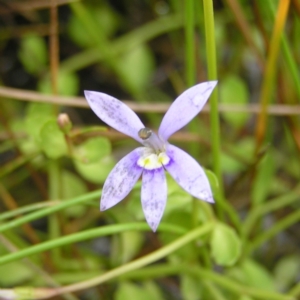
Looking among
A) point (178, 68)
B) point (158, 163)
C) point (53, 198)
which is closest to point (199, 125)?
point (178, 68)

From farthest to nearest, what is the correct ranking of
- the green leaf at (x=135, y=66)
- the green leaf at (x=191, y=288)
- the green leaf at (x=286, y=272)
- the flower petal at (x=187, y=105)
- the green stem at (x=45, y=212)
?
the green leaf at (x=135, y=66) < the green leaf at (x=286, y=272) < the green leaf at (x=191, y=288) < the green stem at (x=45, y=212) < the flower petal at (x=187, y=105)

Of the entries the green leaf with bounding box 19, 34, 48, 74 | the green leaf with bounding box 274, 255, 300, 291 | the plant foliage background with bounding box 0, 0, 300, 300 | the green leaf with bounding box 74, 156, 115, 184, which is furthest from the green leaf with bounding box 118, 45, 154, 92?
the green leaf with bounding box 274, 255, 300, 291

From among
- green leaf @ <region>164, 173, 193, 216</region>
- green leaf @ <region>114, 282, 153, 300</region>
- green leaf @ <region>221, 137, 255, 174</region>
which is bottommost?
green leaf @ <region>114, 282, 153, 300</region>

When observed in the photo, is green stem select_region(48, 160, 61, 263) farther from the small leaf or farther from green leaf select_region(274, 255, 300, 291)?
green leaf select_region(274, 255, 300, 291)

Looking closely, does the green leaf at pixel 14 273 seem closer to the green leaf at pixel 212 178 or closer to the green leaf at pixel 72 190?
the green leaf at pixel 72 190

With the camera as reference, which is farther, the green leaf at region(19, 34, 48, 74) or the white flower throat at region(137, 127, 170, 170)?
the green leaf at region(19, 34, 48, 74)

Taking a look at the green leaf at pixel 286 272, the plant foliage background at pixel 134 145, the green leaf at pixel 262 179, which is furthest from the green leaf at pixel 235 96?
the green leaf at pixel 286 272

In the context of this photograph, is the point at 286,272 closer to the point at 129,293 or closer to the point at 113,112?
the point at 129,293

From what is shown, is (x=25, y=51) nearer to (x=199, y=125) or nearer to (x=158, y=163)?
(x=199, y=125)
